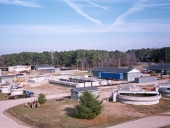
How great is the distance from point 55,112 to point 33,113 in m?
2.14

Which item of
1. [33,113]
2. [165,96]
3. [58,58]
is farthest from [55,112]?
[58,58]

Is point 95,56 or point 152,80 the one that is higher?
point 95,56


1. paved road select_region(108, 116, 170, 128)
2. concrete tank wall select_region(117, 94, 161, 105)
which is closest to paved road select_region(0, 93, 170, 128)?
paved road select_region(108, 116, 170, 128)

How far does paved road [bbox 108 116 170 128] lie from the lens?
17.3 meters

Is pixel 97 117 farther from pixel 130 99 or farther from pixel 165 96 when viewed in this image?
pixel 165 96

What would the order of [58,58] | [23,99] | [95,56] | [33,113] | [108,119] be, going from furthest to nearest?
1. [58,58]
2. [95,56]
3. [23,99]
4. [33,113]
5. [108,119]

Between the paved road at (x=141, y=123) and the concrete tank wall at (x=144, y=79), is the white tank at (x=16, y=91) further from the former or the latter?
the concrete tank wall at (x=144, y=79)

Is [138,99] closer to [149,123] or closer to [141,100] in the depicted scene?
[141,100]

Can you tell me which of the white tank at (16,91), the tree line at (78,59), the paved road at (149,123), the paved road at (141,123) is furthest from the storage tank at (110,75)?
the tree line at (78,59)

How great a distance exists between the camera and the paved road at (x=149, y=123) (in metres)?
17.3

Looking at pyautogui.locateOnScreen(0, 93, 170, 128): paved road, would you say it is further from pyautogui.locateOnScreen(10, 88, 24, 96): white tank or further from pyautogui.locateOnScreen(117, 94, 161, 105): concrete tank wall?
pyautogui.locateOnScreen(10, 88, 24, 96): white tank

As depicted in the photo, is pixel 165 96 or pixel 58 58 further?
pixel 58 58

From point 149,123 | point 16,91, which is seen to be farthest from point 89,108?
point 16,91

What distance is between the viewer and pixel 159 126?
17.0 metres
